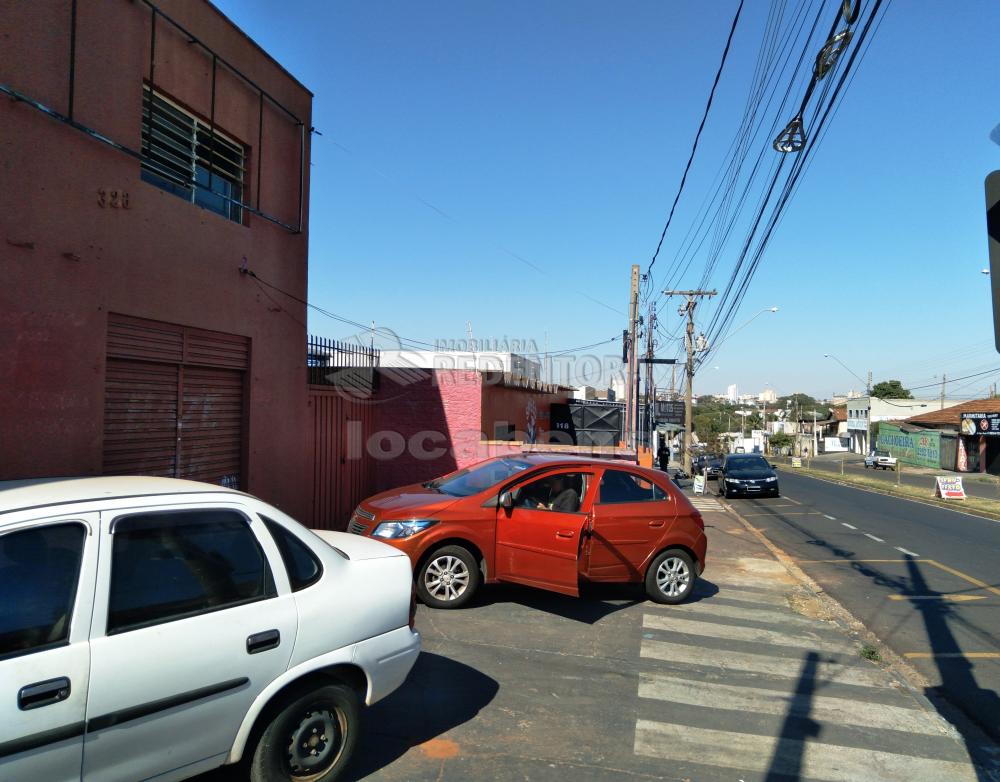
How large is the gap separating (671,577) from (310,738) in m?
5.19

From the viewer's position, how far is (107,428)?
6.70 m

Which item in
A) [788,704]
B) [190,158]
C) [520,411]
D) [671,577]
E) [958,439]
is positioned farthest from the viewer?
[958,439]

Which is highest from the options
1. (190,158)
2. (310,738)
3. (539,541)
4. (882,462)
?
(190,158)

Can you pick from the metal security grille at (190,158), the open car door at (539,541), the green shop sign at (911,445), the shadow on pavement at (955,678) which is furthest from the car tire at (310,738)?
the green shop sign at (911,445)

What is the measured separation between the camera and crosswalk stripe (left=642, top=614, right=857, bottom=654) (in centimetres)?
665

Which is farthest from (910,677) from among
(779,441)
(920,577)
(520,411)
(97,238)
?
(779,441)

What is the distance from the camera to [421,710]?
4.71 meters

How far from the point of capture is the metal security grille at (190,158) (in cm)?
741

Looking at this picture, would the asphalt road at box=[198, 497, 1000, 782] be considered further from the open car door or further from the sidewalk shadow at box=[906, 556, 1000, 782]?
the open car door

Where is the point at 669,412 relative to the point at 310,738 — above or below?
above

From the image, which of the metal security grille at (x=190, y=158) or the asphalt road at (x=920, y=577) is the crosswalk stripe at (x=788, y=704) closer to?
the asphalt road at (x=920, y=577)

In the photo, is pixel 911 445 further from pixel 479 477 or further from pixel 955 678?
pixel 479 477

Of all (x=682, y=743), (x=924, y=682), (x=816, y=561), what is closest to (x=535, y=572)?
(x=682, y=743)

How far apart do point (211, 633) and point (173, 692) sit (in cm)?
28
